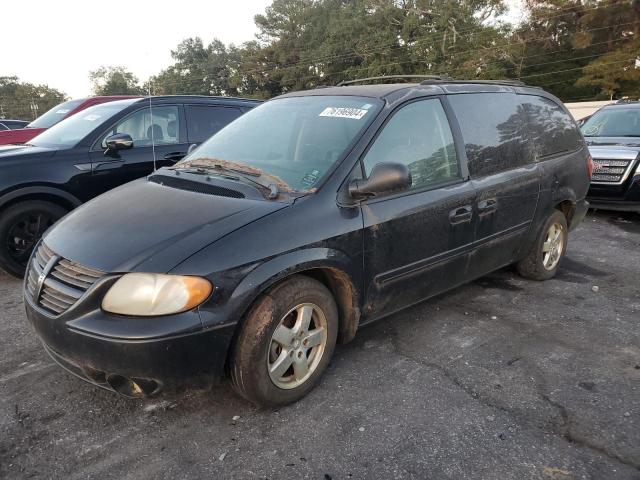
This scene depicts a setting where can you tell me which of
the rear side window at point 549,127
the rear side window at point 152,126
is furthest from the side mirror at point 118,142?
the rear side window at point 549,127

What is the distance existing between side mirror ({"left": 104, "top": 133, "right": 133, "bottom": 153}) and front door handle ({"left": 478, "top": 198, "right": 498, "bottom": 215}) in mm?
3627

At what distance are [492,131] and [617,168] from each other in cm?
463

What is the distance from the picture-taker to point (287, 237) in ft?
8.34

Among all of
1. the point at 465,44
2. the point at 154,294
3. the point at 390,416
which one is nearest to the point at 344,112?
the point at 154,294

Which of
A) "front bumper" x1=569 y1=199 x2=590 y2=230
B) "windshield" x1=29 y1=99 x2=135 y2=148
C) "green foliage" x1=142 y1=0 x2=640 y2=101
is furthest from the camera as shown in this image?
"green foliage" x1=142 y1=0 x2=640 y2=101

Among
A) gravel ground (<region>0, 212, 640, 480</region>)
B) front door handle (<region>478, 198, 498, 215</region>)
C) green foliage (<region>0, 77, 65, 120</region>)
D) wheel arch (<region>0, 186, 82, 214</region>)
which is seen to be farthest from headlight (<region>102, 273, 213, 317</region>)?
green foliage (<region>0, 77, 65, 120</region>)

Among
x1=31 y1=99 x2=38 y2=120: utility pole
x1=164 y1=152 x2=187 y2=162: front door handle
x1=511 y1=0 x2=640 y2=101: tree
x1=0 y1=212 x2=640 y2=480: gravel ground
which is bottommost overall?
x1=0 y1=212 x2=640 y2=480: gravel ground

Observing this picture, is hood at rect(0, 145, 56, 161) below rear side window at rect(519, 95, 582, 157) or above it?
below

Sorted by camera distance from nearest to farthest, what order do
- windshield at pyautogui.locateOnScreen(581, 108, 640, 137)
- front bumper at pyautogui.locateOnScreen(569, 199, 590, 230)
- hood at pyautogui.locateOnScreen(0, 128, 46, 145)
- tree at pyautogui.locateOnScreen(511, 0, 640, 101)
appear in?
front bumper at pyautogui.locateOnScreen(569, 199, 590, 230) → hood at pyautogui.locateOnScreen(0, 128, 46, 145) → windshield at pyautogui.locateOnScreen(581, 108, 640, 137) → tree at pyautogui.locateOnScreen(511, 0, 640, 101)

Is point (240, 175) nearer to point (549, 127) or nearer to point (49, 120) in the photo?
point (549, 127)

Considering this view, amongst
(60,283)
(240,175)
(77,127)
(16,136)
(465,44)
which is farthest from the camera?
(465,44)

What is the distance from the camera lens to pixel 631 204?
7199mm

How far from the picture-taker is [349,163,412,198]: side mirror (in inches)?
108

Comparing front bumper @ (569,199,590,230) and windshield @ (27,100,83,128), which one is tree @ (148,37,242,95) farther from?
front bumper @ (569,199,590,230)
